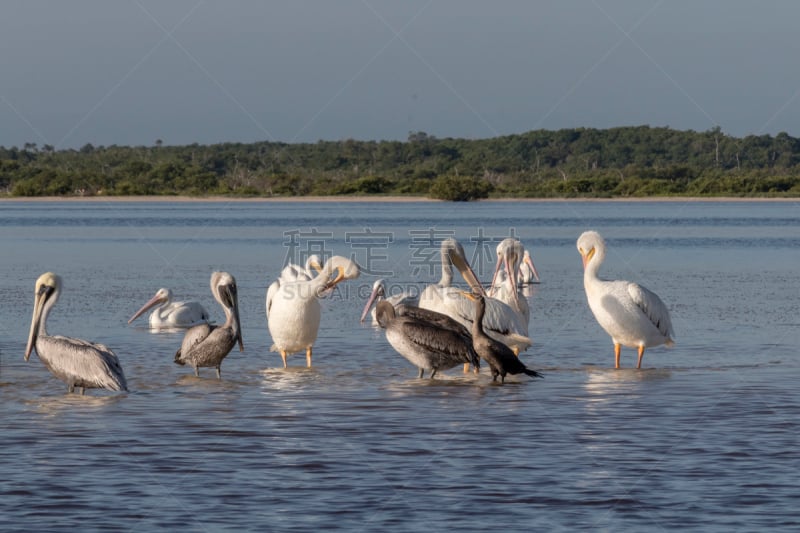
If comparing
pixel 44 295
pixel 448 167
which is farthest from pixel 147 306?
pixel 448 167

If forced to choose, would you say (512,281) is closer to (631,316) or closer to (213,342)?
(631,316)

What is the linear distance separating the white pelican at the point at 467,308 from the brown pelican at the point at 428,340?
0.43 meters

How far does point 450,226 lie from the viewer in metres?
38.0

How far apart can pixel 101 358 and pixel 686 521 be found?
4427mm

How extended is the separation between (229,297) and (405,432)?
293cm

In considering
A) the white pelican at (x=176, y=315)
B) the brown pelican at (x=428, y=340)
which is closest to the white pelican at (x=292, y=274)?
the white pelican at (x=176, y=315)

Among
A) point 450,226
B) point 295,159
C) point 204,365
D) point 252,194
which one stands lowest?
point 204,365

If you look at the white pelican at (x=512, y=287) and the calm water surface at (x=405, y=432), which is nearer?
the calm water surface at (x=405, y=432)

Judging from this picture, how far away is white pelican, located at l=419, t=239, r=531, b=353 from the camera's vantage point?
402 inches

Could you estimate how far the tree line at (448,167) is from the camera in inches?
2756

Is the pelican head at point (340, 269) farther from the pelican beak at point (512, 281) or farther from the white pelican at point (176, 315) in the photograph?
the white pelican at point (176, 315)

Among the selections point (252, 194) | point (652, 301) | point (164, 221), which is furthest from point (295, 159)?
point (652, 301)

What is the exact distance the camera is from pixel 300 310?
10492 mm

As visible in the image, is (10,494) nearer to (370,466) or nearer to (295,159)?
(370,466)
